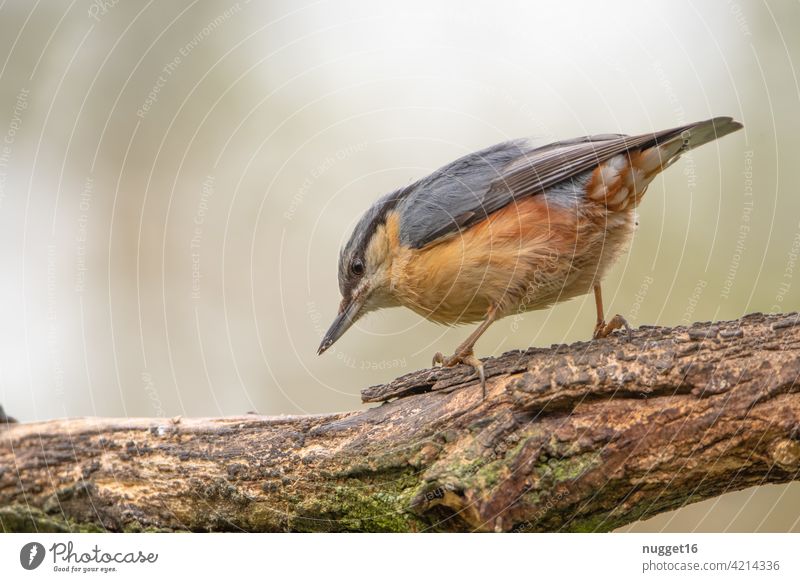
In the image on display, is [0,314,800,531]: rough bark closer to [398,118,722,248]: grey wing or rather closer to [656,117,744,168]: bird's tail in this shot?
[398,118,722,248]: grey wing

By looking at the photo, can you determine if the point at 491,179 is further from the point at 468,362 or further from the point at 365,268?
the point at 468,362

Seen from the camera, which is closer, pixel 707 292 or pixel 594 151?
pixel 594 151

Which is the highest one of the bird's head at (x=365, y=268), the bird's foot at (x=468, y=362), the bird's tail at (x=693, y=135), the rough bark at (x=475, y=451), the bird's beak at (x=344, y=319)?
the bird's tail at (x=693, y=135)

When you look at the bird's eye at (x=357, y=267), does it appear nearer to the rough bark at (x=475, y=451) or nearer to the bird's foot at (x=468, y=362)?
the bird's foot at (x=468, y=362)

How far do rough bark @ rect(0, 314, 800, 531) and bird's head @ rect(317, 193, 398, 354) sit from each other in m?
0.79

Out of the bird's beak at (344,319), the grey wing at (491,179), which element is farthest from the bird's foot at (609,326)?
the bird's beak at (344,319)

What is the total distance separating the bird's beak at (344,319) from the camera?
12.4 feet

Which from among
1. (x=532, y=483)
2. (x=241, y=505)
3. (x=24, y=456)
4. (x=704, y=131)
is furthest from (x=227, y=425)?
(x=704, y=131)

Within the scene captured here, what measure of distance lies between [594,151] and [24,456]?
2969 mm

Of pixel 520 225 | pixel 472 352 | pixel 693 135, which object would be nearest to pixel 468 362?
pixel 472 352

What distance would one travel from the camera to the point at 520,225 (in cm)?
331

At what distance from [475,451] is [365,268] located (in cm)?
148

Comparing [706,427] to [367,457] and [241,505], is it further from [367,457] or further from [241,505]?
[241,505]

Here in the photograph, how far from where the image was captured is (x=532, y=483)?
2.45 m
